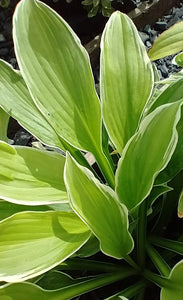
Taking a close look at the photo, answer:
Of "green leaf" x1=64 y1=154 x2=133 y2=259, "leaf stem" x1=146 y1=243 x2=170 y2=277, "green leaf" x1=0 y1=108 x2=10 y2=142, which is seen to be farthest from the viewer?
"green leaf" x1=0 y1=108 x2=10 y2=142

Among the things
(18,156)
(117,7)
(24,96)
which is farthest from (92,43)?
(18,156)

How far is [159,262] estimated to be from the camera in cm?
86

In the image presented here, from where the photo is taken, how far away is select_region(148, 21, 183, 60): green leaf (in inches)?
45.5

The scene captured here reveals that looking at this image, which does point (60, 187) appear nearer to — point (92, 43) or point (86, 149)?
point (86, 149)

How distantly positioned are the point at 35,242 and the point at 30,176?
4.5 inches

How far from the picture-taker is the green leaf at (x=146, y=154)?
729mm

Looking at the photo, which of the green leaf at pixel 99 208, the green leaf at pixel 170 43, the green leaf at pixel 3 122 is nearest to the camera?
the green leaf at pixel 99 208

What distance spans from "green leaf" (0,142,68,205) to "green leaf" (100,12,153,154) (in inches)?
4.5

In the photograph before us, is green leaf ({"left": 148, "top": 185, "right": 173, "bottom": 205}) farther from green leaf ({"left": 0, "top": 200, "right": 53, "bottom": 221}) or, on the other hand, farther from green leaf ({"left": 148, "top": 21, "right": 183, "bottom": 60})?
green leaf ({"left": 148, "top": 21, "right": 183, "bottom": 60})

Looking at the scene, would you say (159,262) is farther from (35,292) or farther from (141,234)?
(35,292)

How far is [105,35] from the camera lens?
864 mm

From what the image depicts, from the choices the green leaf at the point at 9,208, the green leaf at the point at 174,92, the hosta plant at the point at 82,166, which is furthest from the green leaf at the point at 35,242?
the green leaf at the point at 174,92

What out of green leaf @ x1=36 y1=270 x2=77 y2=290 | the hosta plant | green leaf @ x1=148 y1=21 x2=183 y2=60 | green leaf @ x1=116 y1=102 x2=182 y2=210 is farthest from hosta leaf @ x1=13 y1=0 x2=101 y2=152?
green leaf @ x1=148 y1=21 x2=183 y2=60

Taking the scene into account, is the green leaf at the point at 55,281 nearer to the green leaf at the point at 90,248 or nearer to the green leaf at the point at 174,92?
the green leaf at the point at 90,248
